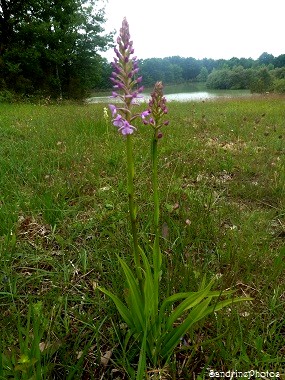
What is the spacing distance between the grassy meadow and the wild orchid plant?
0.10m

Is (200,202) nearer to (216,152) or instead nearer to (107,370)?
(107,370)

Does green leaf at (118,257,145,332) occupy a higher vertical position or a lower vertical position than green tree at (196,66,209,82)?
lower

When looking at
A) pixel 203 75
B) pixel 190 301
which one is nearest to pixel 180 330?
pixel 190 301

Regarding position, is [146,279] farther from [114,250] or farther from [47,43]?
[47,43]

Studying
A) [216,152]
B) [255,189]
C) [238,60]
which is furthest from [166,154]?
[238,60]

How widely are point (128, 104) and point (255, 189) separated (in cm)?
239

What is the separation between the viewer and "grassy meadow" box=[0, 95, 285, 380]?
1.25 meters

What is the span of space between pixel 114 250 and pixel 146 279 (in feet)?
2.75

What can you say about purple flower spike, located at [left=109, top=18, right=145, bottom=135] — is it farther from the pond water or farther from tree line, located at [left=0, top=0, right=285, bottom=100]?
tree line, located at [left=0, top=0, right=285, bottom=100]

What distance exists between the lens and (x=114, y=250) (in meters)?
1.95

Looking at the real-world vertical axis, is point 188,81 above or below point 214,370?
above

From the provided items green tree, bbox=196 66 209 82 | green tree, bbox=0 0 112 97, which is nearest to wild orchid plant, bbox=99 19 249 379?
green tree, bbox=0 0 112 97

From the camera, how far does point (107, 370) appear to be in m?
1.28

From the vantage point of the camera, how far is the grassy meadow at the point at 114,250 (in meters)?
1.25
